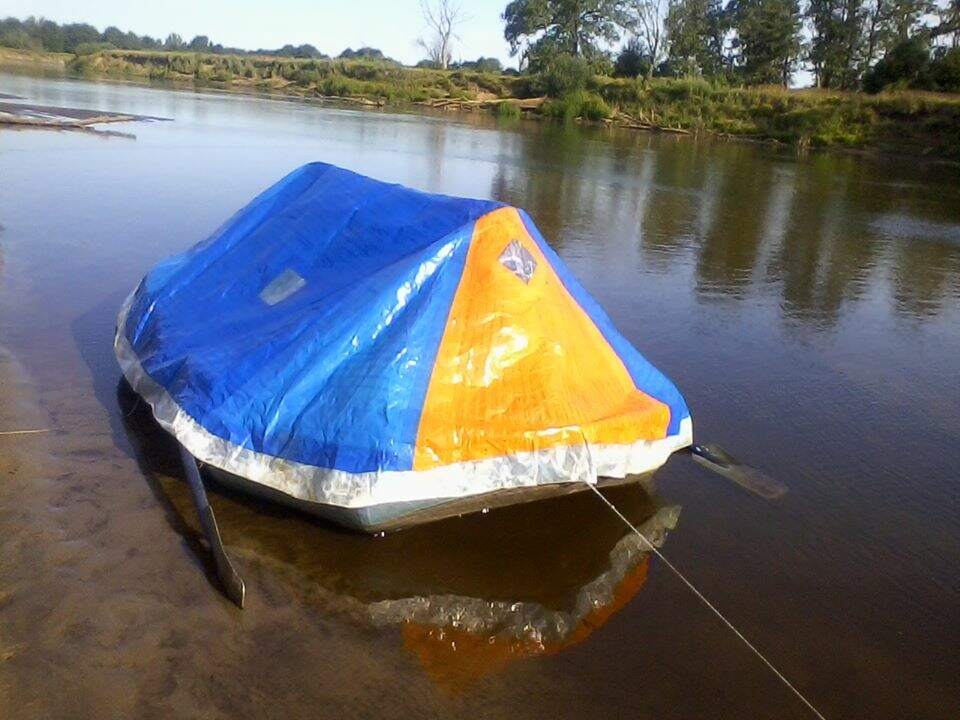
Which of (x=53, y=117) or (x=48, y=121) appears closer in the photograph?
(x=48, y=121)

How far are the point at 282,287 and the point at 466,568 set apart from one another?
211 centimetres

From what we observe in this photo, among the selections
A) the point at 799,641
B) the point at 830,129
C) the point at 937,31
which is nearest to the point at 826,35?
the point at 937,31

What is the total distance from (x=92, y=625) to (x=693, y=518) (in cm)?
313

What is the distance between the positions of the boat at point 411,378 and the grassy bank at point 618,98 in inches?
1362

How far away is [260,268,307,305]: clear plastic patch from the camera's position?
5.02 m

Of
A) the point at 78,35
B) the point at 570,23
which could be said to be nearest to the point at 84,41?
the point at 78,35

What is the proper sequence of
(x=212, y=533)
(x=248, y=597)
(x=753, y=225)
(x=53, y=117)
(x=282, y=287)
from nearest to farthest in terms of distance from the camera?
(x=248, y=597) < (x=212, y=533) < (x=282, y=287) < (x=753, y=225) < (x=53, y=117)

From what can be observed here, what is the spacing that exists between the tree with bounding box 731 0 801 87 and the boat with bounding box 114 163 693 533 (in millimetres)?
52398

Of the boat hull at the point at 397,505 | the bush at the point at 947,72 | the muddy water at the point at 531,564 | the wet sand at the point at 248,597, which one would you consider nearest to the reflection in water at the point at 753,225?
the muddy water at the point at 531,564

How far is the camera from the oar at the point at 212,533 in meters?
3.67

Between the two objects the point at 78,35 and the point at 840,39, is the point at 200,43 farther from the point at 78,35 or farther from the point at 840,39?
the point at 840,39

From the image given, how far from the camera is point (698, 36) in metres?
57.3

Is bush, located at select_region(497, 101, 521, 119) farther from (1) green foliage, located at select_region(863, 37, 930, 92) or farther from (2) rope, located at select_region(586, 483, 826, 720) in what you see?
(2) rope, located at select_region(586, 483, 826, 720)

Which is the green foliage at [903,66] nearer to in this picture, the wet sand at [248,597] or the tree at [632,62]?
the tree at [632,62]
